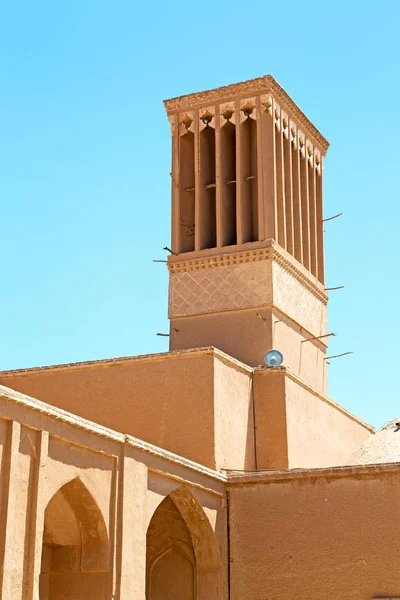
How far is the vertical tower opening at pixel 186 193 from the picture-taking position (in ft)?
57.6

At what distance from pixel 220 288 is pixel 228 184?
2.04 meters

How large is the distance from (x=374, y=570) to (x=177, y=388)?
3.80 metres

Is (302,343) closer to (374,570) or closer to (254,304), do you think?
(254,304)

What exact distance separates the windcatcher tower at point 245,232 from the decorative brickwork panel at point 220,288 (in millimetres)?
17

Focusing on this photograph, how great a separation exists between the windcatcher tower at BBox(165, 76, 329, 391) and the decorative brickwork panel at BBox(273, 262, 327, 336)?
2 cm

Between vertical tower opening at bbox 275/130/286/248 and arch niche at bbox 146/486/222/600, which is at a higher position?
A: vertical tower opening at bbox 275/130/286/248

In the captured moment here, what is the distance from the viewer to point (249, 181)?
17.5 m

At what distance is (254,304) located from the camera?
1638 centimetres

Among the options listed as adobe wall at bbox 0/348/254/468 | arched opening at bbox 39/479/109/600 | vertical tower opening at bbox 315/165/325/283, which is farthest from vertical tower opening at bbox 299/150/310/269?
arched opening at bbox 39/479/109/600

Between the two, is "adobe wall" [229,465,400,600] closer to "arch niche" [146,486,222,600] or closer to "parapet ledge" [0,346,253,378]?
"arch niche" [146,486,222,600]

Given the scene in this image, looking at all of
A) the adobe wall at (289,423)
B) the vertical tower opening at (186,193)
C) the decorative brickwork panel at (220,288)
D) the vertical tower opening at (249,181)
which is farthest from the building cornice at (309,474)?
the vertical tower opening at (186,193)

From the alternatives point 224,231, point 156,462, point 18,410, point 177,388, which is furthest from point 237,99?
point 18,410

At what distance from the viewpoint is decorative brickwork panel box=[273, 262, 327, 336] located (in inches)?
651

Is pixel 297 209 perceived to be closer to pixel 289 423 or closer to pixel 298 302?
pixel 298 302
